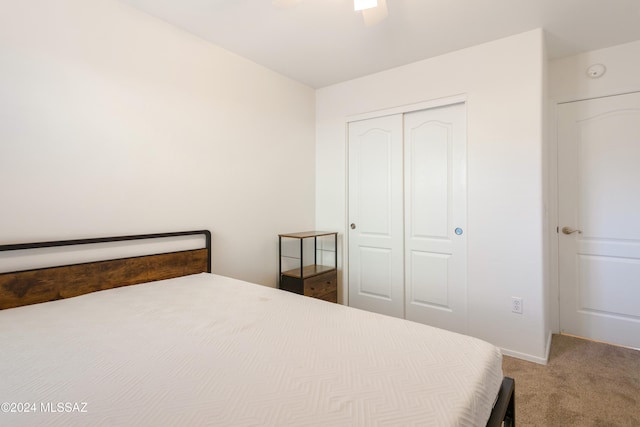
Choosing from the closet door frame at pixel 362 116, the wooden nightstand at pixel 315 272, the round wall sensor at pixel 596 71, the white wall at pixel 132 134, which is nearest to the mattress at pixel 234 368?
the white wall at pixel 132 134

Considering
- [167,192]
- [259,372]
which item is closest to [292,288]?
[167,192]

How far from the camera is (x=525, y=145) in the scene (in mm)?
2195

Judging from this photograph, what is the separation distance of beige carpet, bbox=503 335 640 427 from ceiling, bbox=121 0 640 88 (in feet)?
7.64

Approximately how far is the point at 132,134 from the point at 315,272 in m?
1.79

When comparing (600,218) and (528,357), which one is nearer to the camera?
(528,357)

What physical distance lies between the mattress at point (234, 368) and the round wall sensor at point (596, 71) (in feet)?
8.54

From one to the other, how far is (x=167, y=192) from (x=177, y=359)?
139 centimetres

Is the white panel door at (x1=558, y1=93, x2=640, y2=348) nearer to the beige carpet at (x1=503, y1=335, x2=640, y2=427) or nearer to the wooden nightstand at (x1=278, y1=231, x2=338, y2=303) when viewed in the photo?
the beige carpet at (x1=503, y1=335, x2=640, y2=427)

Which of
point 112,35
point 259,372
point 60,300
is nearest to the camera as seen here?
point 259,372

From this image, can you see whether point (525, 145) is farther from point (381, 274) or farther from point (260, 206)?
point (260, 206)

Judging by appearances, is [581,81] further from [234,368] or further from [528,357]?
[234,368]

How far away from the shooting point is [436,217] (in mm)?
2658

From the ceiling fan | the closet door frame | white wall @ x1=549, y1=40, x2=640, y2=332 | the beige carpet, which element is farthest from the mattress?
white wall @ x1=549, y1=40, x2=640, y2=332

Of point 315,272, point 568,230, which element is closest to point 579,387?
point 568,230
